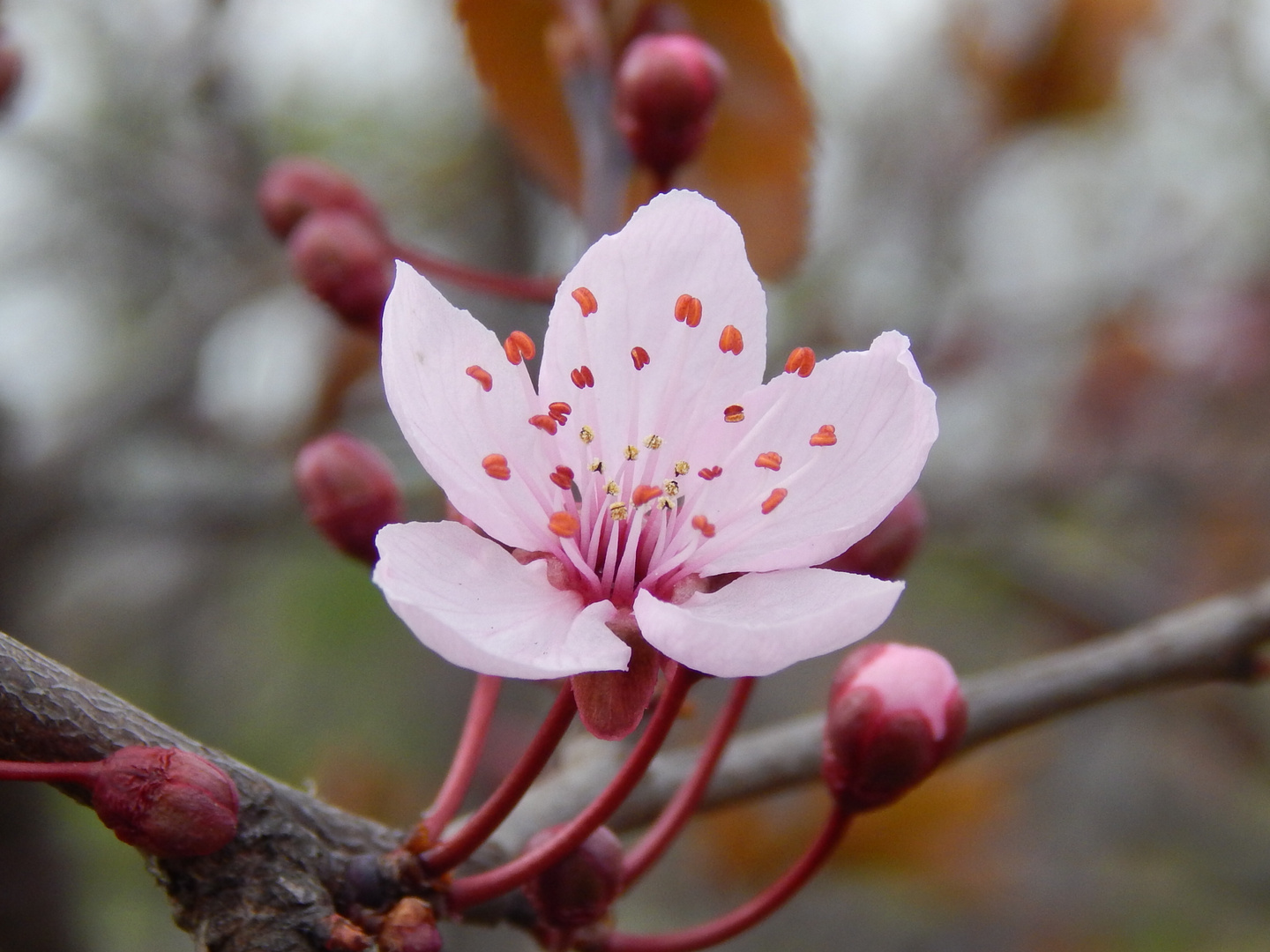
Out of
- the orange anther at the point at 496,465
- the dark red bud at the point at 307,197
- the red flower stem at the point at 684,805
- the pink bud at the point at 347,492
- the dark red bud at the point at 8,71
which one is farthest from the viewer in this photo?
the dark red bud at the point at 8,71

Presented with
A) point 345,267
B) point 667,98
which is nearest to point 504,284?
point 345,267

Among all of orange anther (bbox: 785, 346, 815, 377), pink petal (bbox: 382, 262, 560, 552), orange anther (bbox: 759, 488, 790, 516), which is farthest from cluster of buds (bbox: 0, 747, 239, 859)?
orange anther (bbox: 785, 346, 815, 377)

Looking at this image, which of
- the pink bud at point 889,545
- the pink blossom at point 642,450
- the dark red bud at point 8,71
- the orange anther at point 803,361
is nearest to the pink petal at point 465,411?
the pink blossom at point 642,450

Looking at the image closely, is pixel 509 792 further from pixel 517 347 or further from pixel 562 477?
pixel 517 347

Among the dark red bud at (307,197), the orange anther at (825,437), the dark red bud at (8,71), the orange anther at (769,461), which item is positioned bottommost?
the orange anther at (769,461)

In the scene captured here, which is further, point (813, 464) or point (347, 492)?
point (347, 492)

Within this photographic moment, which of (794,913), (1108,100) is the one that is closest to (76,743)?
(1108,100)

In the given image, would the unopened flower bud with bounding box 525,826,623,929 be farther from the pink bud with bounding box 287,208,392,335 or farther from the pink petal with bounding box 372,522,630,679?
the pink bud with bounding box 287,208,392,335

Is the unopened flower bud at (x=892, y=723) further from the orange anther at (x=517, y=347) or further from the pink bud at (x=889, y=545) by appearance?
the orange anther at (x=517, y=347)
